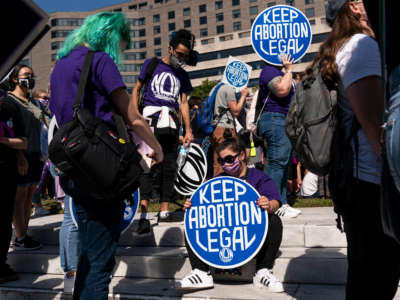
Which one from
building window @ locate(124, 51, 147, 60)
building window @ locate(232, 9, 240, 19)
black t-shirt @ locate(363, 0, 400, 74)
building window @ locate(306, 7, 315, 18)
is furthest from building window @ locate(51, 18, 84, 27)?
black t-shirt @ locate(363, 0, 400, 74)

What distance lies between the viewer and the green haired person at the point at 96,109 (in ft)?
7.55

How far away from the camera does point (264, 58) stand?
4.88 m

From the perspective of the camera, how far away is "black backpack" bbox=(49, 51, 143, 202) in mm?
2211

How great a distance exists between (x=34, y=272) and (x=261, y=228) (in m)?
2.42

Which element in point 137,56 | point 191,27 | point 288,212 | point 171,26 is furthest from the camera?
point 137,56

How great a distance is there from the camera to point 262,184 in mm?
3674

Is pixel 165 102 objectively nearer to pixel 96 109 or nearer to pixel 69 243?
pixel 69 243

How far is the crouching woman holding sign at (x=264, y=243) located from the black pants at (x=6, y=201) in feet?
5.20

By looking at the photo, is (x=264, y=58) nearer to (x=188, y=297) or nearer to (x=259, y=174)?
(x=259, y=174)

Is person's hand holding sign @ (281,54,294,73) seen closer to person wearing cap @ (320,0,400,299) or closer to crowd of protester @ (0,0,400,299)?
crowd of protester @ (0,0,400,299)

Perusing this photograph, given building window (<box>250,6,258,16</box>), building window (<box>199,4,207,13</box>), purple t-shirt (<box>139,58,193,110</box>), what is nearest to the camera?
purple t-shirt (<box>139,58,193,110</box>)

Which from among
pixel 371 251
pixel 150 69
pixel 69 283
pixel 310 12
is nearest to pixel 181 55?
pixel 150 69

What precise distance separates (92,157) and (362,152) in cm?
120

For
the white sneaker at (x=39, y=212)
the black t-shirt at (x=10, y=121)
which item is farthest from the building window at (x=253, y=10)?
the black t-shirt at (x=10, y=121)
